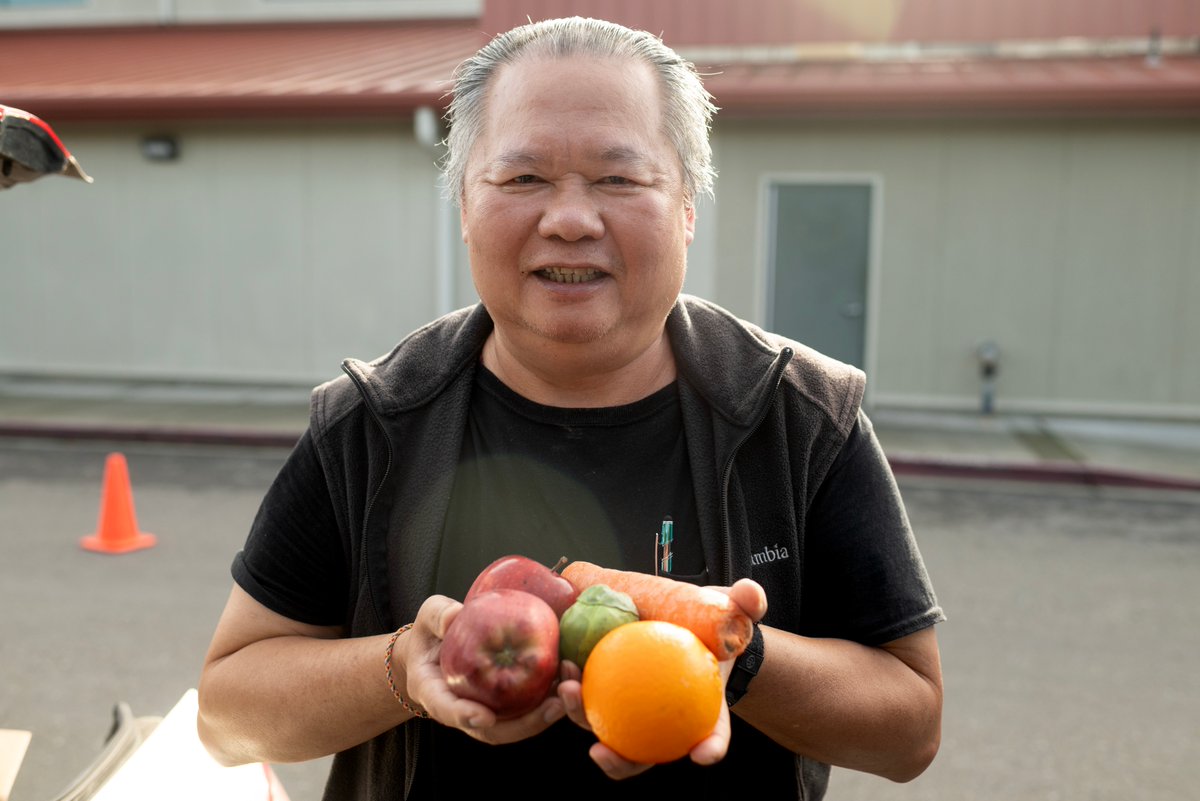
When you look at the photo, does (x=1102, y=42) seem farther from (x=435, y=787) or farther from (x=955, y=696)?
(x=435, y=787)

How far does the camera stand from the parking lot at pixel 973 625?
4.23 metres

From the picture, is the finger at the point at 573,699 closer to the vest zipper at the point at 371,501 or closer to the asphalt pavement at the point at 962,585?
the vest zipper at the point at 371,501

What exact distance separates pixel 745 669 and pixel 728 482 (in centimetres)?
34

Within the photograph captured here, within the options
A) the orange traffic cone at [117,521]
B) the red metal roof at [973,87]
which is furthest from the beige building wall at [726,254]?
the orange traffic cone at [117,521]

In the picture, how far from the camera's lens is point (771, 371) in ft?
6.21

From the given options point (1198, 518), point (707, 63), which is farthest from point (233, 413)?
point (1198, 518)

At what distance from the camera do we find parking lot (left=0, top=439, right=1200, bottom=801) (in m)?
4.23

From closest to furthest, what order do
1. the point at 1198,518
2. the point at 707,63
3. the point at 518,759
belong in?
the point at 518,759 → the point at 1198,518 → the point at 707,63

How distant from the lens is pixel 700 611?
1.51m

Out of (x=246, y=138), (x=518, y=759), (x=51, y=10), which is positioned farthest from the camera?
(x=51, y=10)

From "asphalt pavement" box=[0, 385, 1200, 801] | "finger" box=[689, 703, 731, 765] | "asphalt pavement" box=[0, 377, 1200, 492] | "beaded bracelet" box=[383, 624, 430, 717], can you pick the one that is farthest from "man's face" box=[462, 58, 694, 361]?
"asphalt pavement" box=[0, 377, 1200, 492]

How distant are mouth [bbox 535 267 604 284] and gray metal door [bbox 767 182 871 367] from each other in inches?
407

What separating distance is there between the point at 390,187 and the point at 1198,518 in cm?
909

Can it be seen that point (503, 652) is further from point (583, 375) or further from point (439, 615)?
point (583, 375)
